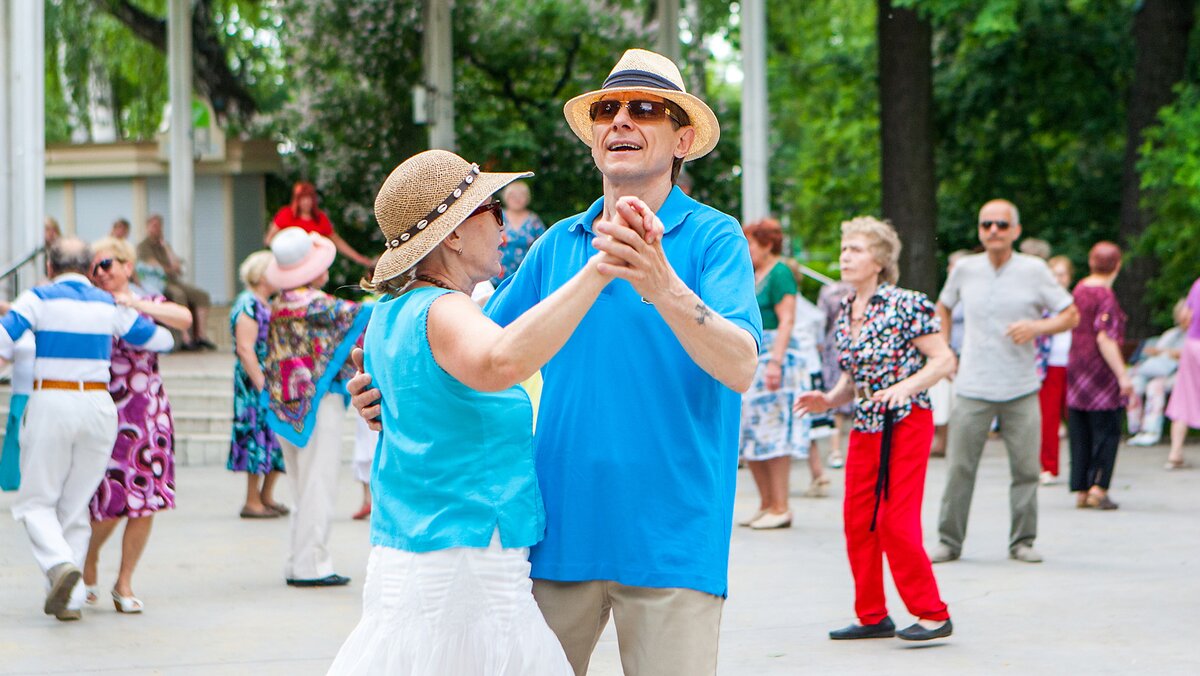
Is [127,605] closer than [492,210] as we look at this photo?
No

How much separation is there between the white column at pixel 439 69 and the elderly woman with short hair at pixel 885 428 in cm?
1445

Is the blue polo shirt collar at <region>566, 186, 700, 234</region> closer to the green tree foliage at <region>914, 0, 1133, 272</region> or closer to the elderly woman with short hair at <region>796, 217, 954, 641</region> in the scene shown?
the elderly woman with short hair at <region>796, 217, 954, 641</region>

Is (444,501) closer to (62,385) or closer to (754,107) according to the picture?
(62,385)

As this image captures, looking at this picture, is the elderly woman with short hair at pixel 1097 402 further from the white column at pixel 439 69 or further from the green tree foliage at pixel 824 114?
the white column at pixel 439 69

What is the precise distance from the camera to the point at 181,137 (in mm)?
21031

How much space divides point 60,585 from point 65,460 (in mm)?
597

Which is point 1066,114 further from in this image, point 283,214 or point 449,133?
point 283,214

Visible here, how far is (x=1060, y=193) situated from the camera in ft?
70.9

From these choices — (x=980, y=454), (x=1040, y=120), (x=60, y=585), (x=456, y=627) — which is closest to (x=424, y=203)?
(x=456, y=627)

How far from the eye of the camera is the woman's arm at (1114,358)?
1100cm

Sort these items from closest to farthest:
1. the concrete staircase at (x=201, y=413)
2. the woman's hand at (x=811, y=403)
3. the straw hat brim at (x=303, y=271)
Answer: the woman's hand at (x=811, y=403) → the straw hat brim at (x=303, y=271) → the concrete staircase at (x=201, y=413)

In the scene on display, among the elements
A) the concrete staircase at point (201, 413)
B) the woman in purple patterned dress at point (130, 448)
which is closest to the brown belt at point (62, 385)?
the woman in purple patterned dress at point (130, 448)

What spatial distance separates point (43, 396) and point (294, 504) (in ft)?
4.69

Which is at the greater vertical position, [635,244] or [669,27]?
[669,27]
